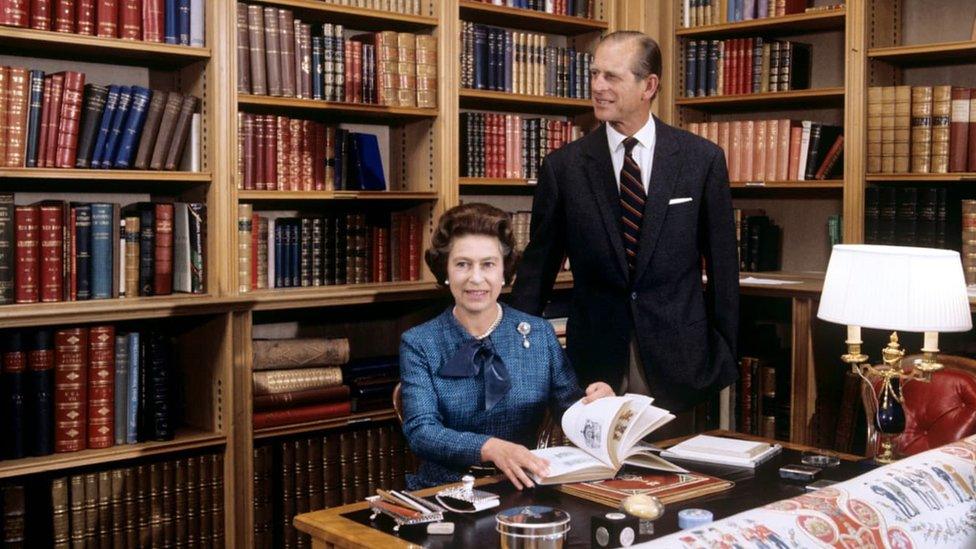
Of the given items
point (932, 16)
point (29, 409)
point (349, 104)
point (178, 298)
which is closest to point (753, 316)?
point (932, 16)

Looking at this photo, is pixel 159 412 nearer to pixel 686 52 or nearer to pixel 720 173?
pixel 720 173

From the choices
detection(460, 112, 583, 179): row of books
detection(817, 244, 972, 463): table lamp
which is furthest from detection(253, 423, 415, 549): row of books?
detection(817, 244, 972, 463): table lamp

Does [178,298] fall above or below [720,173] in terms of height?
below

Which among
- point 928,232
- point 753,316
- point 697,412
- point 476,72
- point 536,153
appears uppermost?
point 476,72

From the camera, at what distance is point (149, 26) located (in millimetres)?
3184

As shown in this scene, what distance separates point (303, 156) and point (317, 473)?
41.3 inches

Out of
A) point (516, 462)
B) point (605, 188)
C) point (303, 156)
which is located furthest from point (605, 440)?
point (303, 156)

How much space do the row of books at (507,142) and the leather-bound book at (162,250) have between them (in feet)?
3.76

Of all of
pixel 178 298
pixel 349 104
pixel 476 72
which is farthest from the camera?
pixel 476 72

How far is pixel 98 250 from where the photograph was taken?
10.3ft

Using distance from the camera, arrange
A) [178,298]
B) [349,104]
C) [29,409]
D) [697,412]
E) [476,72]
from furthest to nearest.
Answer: [697,412]
[476,72]
[349,104]
[178,298]
[29,409]

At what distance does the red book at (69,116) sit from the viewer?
305 centimetres

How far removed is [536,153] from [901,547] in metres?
2.72

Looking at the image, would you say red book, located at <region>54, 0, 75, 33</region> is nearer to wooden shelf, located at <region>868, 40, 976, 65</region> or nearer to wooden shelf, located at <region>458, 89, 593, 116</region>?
wooden shelf, located at <region>458, 89, 593, 116</region>
